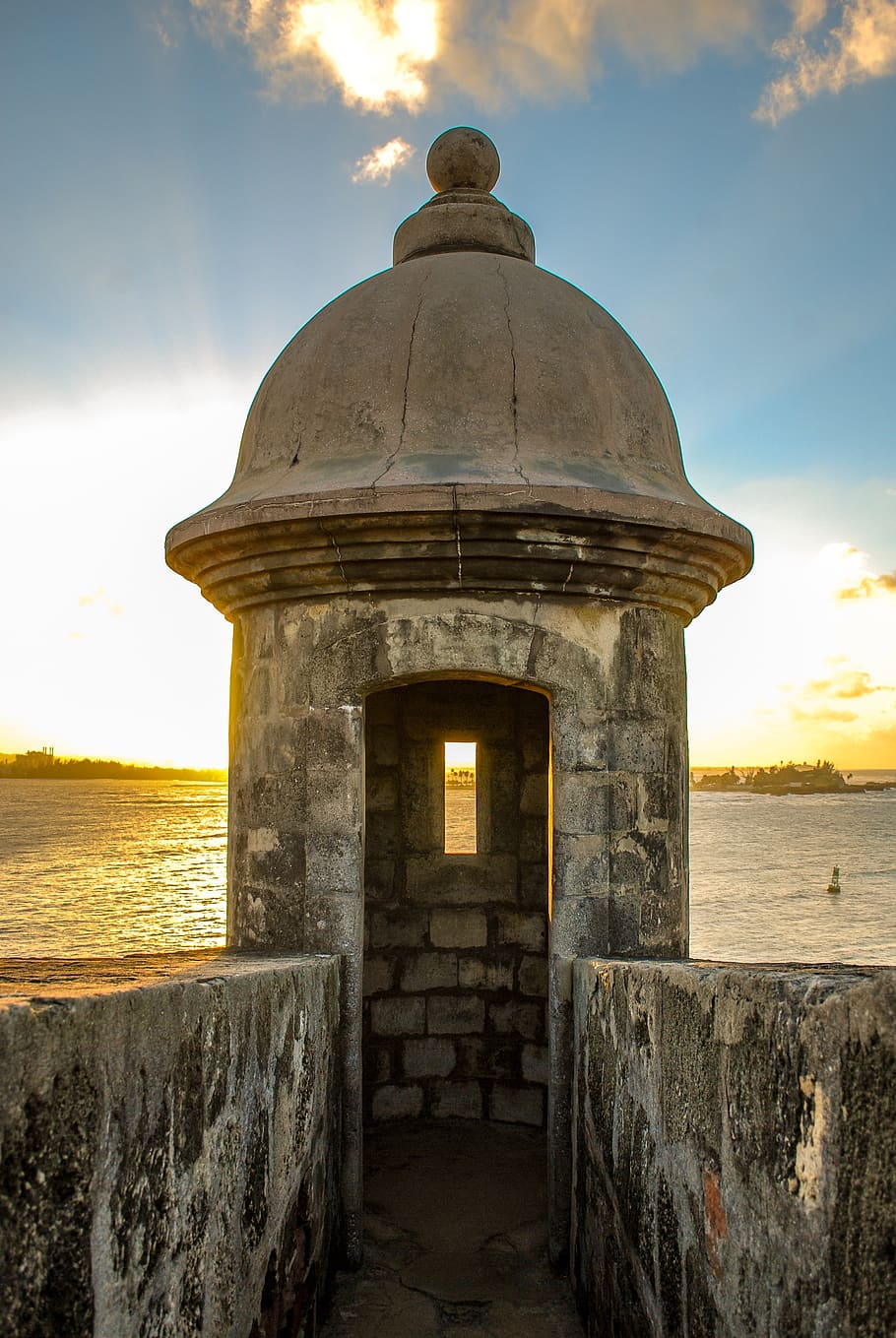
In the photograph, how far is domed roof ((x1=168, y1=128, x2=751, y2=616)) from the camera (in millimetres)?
3807

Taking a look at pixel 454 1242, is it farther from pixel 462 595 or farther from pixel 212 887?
pixel 212 887

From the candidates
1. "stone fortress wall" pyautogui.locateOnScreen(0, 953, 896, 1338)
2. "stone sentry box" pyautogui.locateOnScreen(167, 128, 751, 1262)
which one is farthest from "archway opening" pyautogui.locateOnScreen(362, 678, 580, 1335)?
"stone fortress wall" pyautogui.locateOnScreen(0, 953, 896, 1338)

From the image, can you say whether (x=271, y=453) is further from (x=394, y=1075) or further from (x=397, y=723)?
(x=394, y=1075)

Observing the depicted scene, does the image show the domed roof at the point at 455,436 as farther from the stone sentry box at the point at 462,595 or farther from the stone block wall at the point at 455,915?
the stone block wall at the point at 455,915

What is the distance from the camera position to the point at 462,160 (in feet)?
17.3

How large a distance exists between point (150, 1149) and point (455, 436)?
2957mm

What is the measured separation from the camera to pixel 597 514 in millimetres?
3773

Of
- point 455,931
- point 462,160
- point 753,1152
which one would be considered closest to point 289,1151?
point 753,1152

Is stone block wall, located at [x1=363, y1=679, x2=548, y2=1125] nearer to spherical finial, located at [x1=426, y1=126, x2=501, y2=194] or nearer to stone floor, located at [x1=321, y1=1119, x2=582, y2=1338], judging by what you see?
stone floor, located at [x1=321, y1=1119, x2=582, y2=1338]

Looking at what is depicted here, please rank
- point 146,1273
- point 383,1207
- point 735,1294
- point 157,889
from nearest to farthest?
point 146,1273 → point 735,1294 → point 383,1207 → point 157,889

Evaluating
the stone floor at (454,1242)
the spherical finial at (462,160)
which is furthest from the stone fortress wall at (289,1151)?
the spherical finial at (462,160)

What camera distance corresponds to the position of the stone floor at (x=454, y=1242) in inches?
145

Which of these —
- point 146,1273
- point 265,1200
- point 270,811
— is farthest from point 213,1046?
point 270,811

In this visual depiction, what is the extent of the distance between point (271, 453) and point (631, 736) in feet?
5.95
